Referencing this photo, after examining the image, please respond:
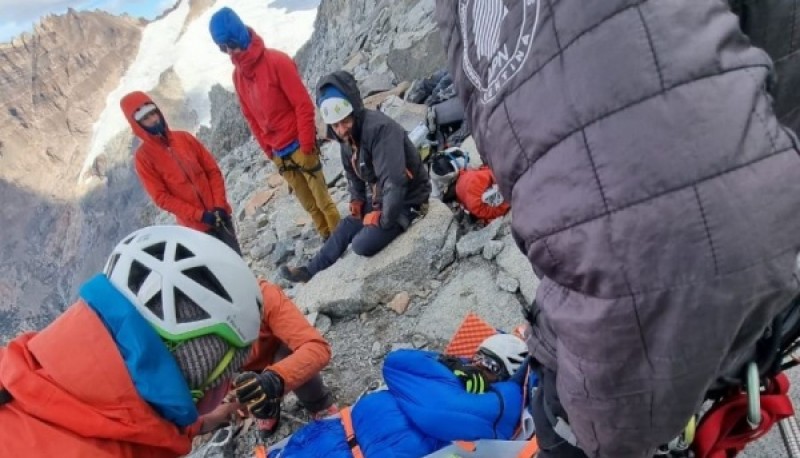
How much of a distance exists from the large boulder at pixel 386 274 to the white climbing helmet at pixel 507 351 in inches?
65.3

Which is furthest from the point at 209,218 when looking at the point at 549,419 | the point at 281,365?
the point at 549,419

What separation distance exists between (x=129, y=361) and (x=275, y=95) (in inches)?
177

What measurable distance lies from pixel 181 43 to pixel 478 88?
10565 cm

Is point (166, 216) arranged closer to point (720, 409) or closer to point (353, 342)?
point (353, 342)

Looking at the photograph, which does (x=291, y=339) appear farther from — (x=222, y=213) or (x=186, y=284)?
(x=222, y=213)

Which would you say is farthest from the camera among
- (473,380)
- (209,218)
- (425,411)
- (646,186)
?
(209,218)

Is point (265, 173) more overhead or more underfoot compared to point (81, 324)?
more underfoot

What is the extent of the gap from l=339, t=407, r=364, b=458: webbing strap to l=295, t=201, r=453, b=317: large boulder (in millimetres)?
1904

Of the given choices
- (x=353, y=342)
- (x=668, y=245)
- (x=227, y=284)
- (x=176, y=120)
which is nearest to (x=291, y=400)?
(x=353, y=342)

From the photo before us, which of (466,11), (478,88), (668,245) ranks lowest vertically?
(668,245)

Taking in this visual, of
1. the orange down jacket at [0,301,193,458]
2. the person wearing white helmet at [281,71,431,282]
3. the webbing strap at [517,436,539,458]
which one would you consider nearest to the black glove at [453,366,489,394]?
the webbing strap at [517,436,539,458]

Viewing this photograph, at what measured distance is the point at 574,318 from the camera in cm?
97

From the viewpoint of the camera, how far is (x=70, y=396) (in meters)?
1.89

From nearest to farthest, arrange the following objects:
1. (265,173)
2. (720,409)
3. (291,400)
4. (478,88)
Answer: (478,88), (720,409), (291,400), (265,173)
